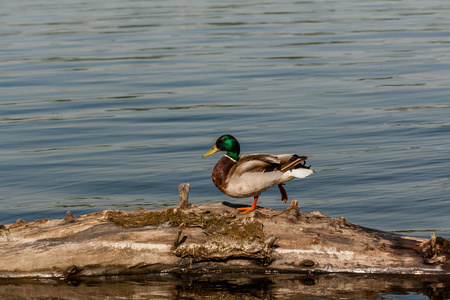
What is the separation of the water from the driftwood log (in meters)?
2.29

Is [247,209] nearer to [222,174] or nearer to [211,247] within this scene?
[222,174]

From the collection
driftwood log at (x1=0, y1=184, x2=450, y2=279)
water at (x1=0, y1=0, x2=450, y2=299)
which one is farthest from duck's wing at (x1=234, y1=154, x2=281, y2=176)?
water at (x1=0, y1=0, x2=450, y2=299)

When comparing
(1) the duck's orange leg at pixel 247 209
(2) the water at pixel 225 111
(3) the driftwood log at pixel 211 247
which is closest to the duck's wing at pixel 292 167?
(1) the duck's orange leg at pixel 247 209

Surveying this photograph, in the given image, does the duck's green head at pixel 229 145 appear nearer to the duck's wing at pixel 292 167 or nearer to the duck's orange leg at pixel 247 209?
the duck's wing at pixel 292 167

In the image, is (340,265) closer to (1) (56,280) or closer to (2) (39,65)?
(1) (56,280)

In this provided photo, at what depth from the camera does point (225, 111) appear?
59.3 feet

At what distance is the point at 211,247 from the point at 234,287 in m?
0.46

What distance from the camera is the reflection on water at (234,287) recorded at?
7.51 meters

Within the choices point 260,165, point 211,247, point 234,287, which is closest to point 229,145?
point 260,165

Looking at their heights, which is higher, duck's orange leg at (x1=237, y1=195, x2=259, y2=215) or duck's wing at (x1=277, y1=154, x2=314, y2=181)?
duck's wing at (x1=277, y1=154, x2=314, y2=181)

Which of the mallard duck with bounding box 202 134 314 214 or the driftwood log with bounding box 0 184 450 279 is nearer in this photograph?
the driftwood log with bounding box 0 184 450 279

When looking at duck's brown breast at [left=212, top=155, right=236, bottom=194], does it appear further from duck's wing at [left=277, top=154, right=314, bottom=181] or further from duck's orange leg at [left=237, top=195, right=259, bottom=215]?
duck's wing at [left=277, top=154, right=314, bottom=181]

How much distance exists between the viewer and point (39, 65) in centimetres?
2617

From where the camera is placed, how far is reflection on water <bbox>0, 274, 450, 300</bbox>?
751 cm
